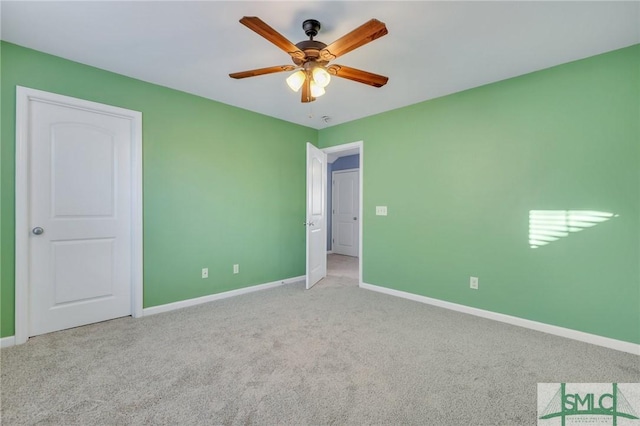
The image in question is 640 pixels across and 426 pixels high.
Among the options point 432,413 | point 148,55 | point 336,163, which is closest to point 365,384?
point 432,413

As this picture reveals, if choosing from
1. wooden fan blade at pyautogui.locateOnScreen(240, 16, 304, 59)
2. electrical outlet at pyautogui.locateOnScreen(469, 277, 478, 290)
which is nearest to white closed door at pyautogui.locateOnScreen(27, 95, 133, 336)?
wooden fan blade at pyautogui.locateOnScreen(240, 16, 304, 59)

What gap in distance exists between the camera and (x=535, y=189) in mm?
2670

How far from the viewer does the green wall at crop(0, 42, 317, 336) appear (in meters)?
2.33

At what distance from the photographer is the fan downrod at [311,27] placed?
1925 mm

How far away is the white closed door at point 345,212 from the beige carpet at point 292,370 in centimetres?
381

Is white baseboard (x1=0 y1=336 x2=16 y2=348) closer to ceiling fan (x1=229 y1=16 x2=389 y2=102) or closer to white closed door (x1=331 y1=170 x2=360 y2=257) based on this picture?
ceiling fan (x1=229 y1=16 x2=389 y2=102)

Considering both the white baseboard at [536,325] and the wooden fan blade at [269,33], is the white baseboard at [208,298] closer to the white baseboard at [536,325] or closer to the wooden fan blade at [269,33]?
the white baseboard at [536,325]

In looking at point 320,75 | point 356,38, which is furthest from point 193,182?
point 356,38

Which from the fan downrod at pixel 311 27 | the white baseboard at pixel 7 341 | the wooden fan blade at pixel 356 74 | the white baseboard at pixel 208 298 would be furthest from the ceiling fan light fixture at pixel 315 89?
the white baseboard at pixel 7 341

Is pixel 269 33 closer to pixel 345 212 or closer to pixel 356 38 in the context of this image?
pixel 356 38

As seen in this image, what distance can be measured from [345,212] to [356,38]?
17.6ft

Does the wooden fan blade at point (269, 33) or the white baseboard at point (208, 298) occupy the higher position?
the wooden fan blade at point (269, 33)

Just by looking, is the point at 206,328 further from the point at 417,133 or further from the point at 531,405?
the point at 417,133

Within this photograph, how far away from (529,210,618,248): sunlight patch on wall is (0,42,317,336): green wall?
2.98 m
